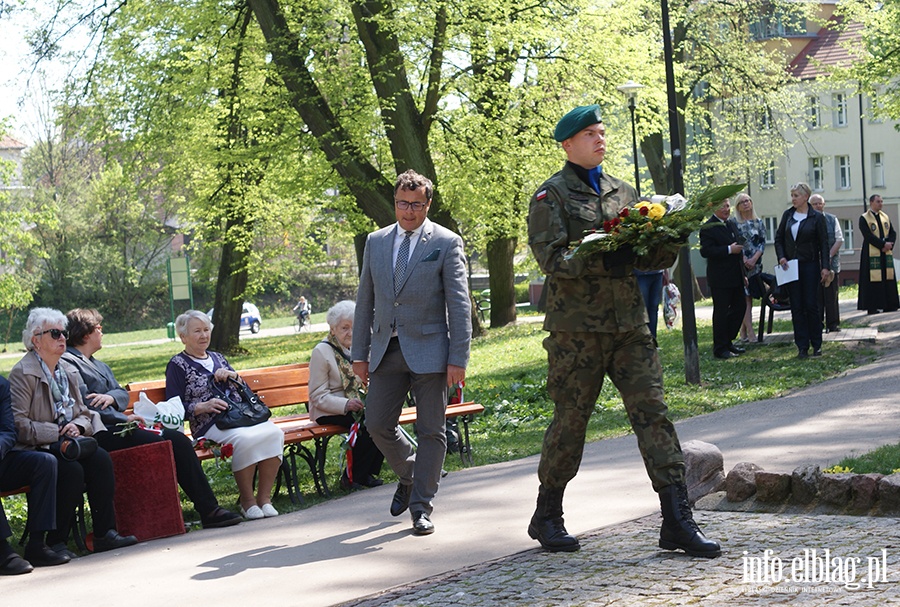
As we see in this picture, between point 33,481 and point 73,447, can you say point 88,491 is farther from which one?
point 33,481

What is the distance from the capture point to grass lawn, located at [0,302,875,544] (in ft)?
34.1

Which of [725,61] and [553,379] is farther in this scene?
[725,61]

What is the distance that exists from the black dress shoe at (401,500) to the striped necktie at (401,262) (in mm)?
1295

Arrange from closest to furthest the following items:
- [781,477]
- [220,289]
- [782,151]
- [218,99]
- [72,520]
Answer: [781,477] → [72,520] → [218,99] → [220,289] → [782,151]

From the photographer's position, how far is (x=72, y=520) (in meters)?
7.75

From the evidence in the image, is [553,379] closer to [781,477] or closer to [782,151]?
[781,477]

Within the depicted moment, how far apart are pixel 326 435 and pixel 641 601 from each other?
14.4 feet

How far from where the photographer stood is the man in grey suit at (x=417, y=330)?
23.6 ft

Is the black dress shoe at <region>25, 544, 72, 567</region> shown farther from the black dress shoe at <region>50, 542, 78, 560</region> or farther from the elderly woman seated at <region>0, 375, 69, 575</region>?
the black dress shoe at <region>50, 542, 78, 560</region>


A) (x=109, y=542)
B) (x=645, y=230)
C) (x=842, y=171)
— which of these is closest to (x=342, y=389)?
(x=109, y=542)

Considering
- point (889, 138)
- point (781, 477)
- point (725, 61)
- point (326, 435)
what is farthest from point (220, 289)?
point (889, 138)

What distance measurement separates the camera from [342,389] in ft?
30.3

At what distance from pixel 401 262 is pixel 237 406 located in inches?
80.2

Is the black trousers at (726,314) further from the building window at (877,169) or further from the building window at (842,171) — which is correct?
the building window at (842,171)
